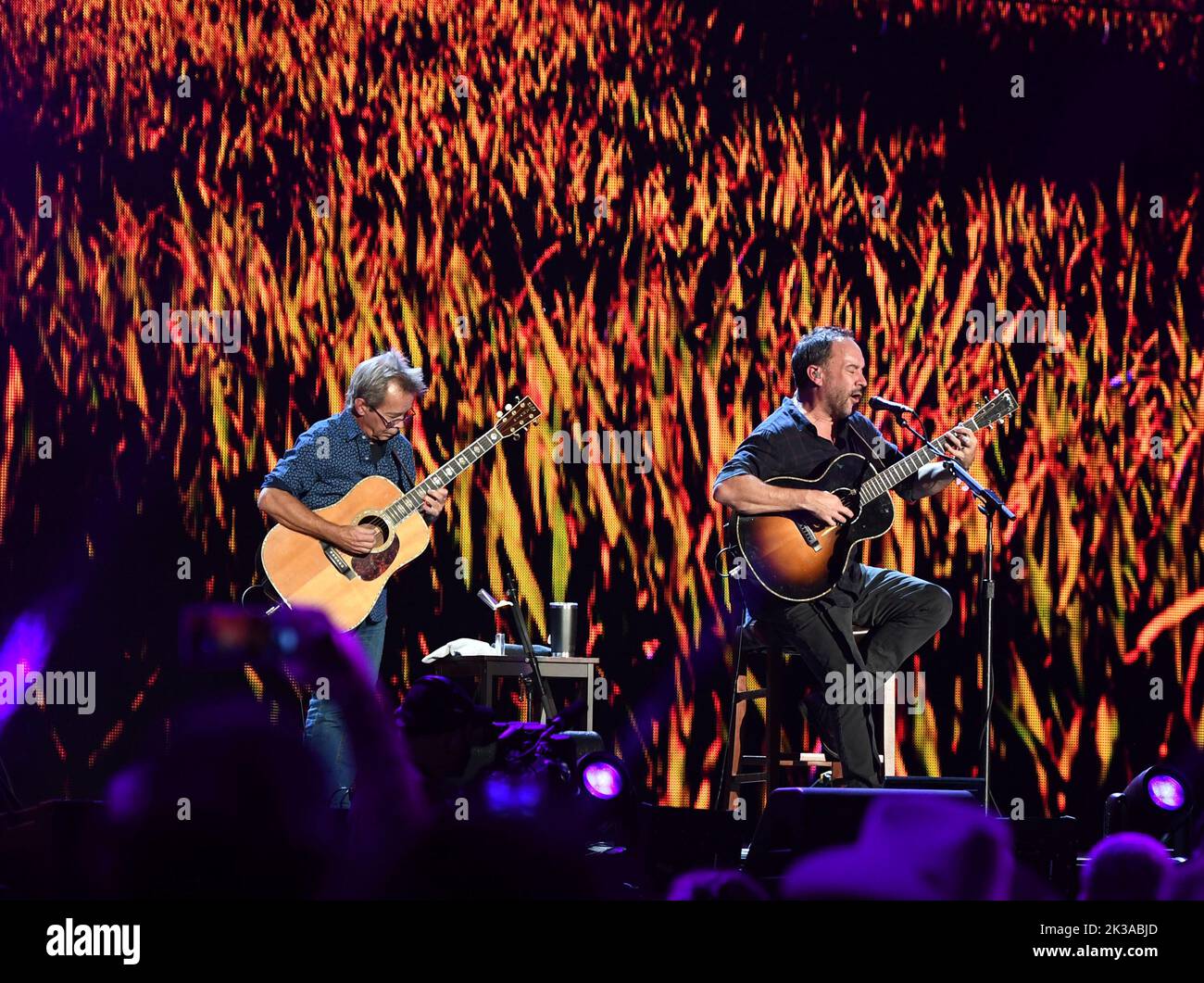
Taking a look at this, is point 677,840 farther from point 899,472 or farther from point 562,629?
point 562,629

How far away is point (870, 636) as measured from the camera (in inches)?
186

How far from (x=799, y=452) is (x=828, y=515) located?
0.23 metres

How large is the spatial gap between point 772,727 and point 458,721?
2664mm

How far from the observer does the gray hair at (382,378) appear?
4883 millimetres

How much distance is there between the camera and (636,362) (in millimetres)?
5945

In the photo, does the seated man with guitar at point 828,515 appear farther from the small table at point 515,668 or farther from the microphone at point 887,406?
the small table at point 515,668

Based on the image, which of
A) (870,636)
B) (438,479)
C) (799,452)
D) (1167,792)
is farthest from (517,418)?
(1167,792)

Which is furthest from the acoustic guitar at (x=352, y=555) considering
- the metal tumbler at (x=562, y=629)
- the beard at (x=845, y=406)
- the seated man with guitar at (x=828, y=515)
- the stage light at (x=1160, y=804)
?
the stage light at (x=1160, y=804)

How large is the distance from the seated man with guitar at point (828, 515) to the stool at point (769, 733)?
130 millimetres

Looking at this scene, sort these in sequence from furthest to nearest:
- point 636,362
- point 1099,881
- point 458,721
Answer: point 636,362 → point 458,721 → point 1099,881

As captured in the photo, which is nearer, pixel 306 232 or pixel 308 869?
pixel 308 869

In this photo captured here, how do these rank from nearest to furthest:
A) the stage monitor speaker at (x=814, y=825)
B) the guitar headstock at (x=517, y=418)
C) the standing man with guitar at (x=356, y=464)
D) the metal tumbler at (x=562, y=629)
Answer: the stage monitor speaker at (x=814, y=825) < the standing man with guitar at (x=356, y=464) < the guitar headstock at (x=517, y=418) < the metal tumbler at (x=562, y=629)

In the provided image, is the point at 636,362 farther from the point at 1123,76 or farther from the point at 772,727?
the point at 1123,76
